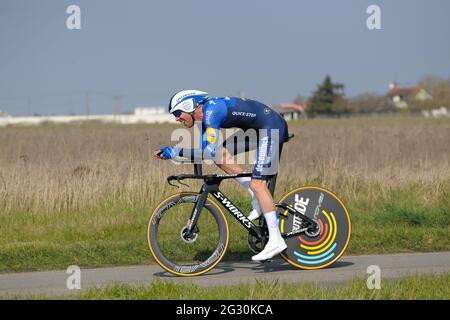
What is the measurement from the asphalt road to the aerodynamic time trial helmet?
173 centimetres

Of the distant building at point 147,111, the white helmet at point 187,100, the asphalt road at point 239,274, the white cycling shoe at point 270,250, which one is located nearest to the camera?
the asphalt road at point 239,274

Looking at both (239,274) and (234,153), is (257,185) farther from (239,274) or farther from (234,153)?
(239,274)

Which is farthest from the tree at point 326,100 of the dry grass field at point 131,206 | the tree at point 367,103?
the dry grass field at point 131,206

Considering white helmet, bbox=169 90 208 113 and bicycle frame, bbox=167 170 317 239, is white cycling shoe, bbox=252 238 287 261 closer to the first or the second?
bicycle frame, bbox=167 170 317 239

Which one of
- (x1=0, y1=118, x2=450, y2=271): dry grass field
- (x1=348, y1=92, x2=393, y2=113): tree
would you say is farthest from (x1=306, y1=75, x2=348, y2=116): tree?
(x1=0, y1=118, x2=450, y2=271): dry grass field

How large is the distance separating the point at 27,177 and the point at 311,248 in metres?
6.48

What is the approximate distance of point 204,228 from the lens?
29.9 ft

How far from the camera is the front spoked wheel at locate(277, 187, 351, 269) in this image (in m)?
8.85

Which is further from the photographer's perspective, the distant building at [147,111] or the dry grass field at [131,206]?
the distant building at [147,111]

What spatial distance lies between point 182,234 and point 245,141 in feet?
4.00

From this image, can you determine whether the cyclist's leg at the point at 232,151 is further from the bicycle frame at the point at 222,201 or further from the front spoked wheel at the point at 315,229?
the front spoked wheel at the point at 315,229

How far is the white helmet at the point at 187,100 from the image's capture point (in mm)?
8422

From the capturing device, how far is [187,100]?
843 centimetres
